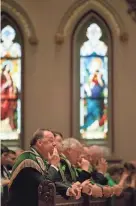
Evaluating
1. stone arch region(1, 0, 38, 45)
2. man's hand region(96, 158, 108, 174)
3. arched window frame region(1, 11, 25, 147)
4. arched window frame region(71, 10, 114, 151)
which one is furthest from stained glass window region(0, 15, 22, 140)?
man's hand region(96, 158, 108, 174)

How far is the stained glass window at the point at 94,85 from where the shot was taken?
11492 mm

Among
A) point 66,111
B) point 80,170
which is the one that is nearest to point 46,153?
point 80,170

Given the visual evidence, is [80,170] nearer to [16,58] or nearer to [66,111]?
[66,111]

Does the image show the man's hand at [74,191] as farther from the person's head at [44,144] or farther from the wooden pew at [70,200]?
the person's head at [44,144]

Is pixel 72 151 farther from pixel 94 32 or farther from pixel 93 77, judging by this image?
pixel 94 32

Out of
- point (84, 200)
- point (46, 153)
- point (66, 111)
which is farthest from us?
point (66, 111)

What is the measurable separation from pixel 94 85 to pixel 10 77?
164 centimetres

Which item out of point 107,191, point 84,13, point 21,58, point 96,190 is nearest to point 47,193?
point 96,190

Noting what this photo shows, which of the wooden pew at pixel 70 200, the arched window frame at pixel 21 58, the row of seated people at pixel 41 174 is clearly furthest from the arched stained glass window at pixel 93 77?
the row of seated people at pixel 41 174

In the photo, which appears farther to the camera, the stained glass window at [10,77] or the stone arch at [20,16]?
the stained glass window at [10,77]

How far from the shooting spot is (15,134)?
11523 millimetres

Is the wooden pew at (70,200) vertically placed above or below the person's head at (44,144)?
below

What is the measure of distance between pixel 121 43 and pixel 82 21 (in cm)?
91

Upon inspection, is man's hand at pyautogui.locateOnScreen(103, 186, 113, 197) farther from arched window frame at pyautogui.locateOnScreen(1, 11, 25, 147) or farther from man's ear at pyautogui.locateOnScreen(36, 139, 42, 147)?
arched window frame at pyautogui.locateOnScreen(1, 11, 25, 147)
